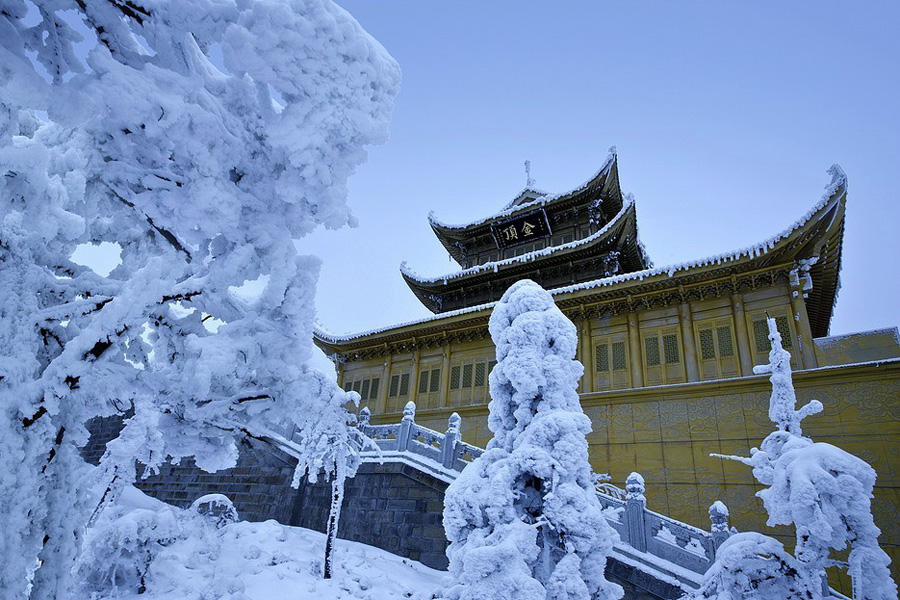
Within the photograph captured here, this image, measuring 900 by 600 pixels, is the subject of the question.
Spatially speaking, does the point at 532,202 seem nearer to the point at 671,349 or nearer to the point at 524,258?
the point at 524,258

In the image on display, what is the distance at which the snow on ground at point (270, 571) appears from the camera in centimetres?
723

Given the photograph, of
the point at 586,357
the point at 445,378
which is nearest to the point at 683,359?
the point at 586,357

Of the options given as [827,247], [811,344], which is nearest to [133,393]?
[811,344]

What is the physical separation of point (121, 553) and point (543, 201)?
16.5 metres

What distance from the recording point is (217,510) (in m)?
10.8

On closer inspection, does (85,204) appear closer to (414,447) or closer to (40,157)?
(40,157)

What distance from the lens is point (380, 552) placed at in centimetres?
986

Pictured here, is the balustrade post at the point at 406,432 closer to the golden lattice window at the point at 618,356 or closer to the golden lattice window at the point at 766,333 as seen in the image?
the golden lattice window at the point at 618,356

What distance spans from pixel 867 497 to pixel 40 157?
7316mm

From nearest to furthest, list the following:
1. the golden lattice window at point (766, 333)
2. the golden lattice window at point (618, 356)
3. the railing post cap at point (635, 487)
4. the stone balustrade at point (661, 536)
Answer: the stone balustrade at point (661, 536) < the railing post cap at point (635, 487) < the golden lattice window at point (766, 333) < the golden lattice window at point (618, 356)

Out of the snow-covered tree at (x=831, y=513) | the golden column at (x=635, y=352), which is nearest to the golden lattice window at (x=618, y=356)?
the golden column at (x=635, y=352)

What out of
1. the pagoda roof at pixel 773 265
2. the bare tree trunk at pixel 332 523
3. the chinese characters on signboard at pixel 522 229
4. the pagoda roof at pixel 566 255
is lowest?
the bare tree trunk at pixel 332 523

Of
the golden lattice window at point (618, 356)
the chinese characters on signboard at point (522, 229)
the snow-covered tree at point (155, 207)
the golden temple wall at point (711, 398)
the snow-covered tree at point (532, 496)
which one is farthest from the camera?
the chinese characters on signboard at point (522, 229)

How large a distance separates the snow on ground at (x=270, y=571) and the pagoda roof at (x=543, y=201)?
13.6m
